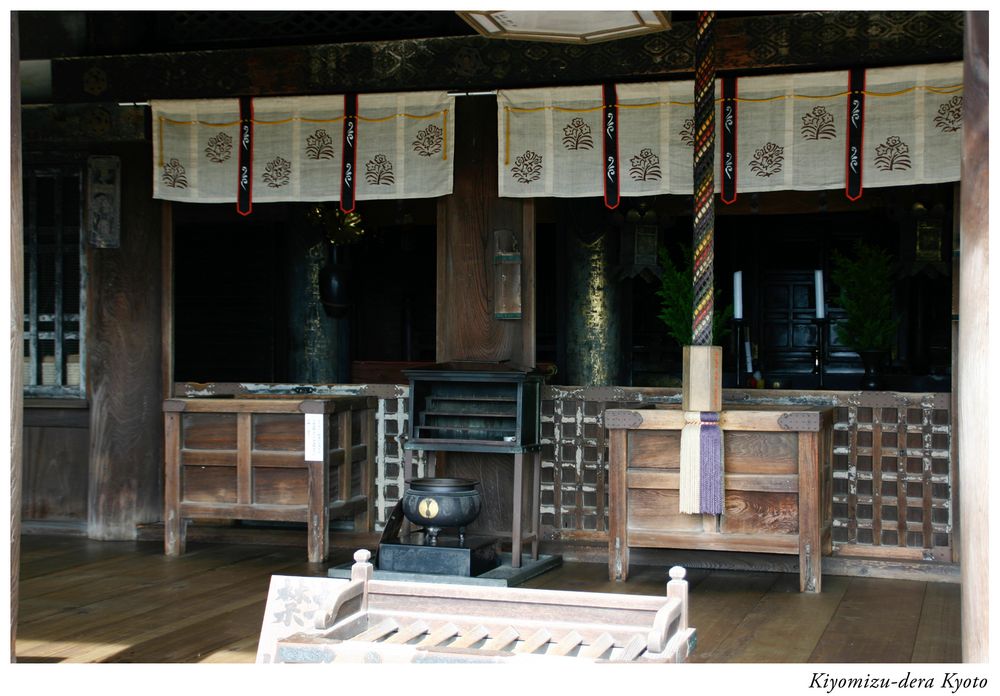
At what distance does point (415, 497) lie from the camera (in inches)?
241

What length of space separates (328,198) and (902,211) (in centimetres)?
528

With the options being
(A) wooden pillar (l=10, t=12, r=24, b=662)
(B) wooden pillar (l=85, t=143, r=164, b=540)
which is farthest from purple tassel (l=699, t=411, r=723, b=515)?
(B) wooden pillar (l=85, t=143, r=164, b=540)

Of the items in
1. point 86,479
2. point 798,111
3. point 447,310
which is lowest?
point 86,479

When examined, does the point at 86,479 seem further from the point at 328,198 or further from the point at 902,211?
the point at 902,211

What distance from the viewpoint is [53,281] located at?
25.5 feet

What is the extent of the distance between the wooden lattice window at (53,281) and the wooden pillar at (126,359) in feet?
0.66

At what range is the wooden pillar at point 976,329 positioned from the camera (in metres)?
3.15

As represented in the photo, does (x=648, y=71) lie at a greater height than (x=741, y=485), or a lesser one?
greater

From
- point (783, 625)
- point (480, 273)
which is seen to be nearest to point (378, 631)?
point (783, 625)

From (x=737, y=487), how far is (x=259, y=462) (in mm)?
2835

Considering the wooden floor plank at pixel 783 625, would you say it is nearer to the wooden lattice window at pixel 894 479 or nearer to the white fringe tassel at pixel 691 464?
the wooden lattice window at pixel 894 479


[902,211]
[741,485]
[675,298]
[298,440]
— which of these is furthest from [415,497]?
[902,211]

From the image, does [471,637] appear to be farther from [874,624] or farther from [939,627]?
[939,627]

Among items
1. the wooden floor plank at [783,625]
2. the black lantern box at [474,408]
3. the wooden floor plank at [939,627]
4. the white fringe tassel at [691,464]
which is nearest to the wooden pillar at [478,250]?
the black lantern box at [474,408]
